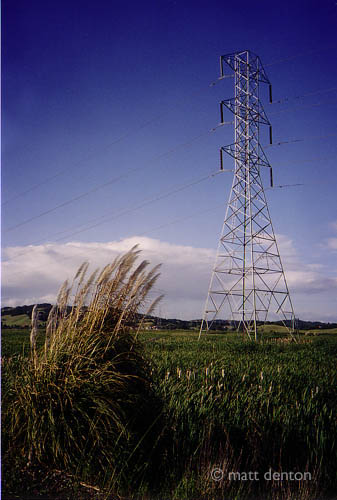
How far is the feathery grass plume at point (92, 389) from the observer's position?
3139 millimetres

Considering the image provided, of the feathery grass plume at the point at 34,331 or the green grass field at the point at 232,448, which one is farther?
the feathery grass plume at the point at 34,331

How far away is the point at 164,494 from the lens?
10.3ft

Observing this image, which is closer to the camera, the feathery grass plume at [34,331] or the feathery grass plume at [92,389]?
the feathery grass plume at [92,389]

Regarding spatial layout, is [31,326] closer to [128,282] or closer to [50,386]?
[50,386]

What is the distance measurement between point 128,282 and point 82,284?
1.45 feet

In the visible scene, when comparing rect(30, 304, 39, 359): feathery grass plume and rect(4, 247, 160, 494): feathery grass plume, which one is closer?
rect(4, 247, 160, 494): feathery grass plume

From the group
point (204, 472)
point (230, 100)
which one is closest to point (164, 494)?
point (204, 472)

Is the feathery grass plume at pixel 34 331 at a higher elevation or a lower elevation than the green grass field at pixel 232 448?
higher

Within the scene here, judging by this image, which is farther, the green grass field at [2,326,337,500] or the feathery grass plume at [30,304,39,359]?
the feathery grass plume at [30,304,39,359]

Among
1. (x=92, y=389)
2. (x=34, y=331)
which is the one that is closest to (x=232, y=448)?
(x=92, y=389)

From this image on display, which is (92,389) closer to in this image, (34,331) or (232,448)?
(34,331)

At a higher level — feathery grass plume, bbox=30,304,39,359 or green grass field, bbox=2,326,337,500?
feathery grass plume, bbox=30,304,39,359

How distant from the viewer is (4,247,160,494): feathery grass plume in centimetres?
314

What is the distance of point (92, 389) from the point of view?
3199mm
